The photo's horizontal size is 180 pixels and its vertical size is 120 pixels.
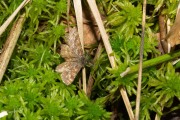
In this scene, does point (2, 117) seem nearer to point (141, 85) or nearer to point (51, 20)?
point (51, 20)

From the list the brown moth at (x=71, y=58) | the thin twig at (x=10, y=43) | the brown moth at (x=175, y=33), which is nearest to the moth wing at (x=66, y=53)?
the brown moth at (x=71, y=58)

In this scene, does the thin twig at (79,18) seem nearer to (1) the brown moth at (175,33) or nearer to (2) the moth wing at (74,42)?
(2) the moth wing at (74,42)

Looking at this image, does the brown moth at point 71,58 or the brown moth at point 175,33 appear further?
the brown moth at point 71,58

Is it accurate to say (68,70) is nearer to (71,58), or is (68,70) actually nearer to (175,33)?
(71,58)

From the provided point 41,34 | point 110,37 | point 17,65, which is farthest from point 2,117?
point 110,37

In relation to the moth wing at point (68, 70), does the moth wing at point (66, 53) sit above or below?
above

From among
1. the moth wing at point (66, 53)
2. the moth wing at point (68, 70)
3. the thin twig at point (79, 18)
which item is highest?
the thin twig at point (79, 18)
